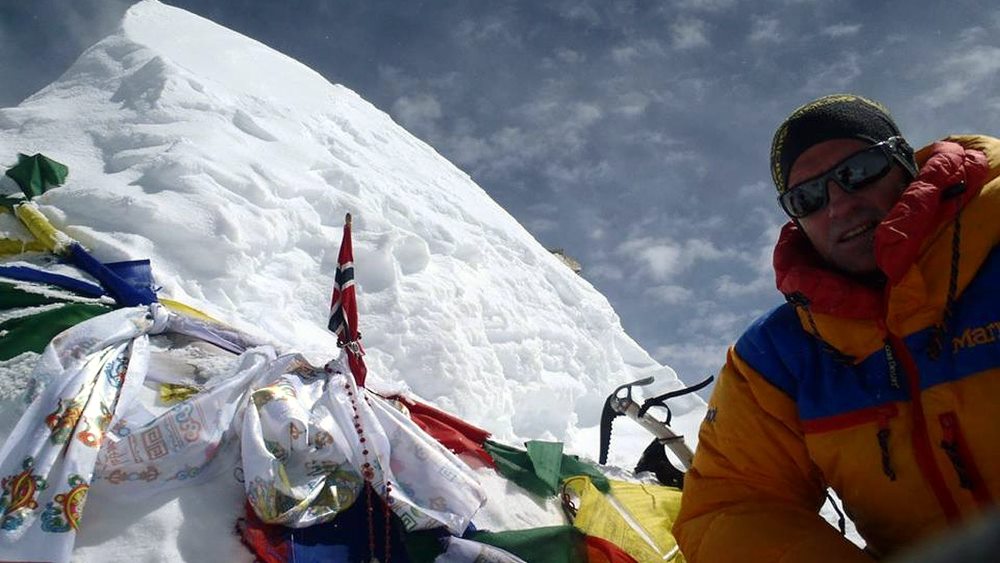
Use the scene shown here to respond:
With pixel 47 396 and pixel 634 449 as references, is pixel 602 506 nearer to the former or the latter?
pixel 47 396

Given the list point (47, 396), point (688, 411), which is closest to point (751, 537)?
point (47, 396)

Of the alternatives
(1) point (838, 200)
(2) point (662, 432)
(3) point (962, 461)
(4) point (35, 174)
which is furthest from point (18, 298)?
(3) point (962, 461)

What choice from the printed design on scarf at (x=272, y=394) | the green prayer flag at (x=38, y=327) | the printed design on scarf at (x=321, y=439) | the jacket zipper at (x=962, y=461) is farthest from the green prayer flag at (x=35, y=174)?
the jacket zipper at (x=962, y=461)

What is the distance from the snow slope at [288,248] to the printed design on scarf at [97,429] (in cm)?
18

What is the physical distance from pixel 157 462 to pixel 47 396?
41cm

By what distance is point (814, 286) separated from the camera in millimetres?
1853

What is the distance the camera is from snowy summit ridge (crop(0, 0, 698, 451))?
467 cm

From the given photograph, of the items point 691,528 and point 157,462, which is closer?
point 691,528

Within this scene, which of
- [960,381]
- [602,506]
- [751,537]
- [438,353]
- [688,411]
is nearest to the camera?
[960,381]

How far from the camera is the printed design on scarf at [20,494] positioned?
1.86 meters

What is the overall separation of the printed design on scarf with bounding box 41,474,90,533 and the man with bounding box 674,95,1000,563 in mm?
1808

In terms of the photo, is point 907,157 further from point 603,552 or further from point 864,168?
point 603,552

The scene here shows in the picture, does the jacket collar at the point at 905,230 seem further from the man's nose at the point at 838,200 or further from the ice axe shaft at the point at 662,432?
the ice axe shaft at the point at 662,432

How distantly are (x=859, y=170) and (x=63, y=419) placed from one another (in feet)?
Answer: 8.34
